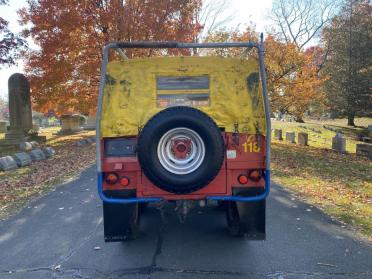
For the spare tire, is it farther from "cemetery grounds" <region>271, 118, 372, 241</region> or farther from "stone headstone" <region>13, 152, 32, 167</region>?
"stone headstone" <region>13, 152, 32, 167</region>

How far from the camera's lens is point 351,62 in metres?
32.3

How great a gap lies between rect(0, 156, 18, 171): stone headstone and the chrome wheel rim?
8786 mm

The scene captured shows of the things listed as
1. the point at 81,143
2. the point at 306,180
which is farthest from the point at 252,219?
the point at 81,143

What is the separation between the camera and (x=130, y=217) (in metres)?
4.52

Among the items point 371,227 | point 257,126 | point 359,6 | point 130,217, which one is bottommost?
point 371,227

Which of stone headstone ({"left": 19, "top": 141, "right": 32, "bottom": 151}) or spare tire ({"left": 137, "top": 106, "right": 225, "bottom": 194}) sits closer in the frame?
spare tire ({"left": 137, "top": 106, "right": 225, "bottom": 194})

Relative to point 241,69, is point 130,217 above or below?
below

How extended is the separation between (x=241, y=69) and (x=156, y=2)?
1299 centimetres

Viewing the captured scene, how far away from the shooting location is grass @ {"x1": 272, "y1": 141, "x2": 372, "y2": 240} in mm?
6375

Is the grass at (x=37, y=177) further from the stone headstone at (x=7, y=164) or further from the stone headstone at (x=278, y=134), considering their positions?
the stone headstone at (x=278, y=134)

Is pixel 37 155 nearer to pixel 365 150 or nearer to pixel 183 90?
pixel 183 90

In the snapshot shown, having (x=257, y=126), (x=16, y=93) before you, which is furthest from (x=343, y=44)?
(x=257, y=126)

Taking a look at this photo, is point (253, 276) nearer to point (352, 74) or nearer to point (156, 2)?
point (156, 2)

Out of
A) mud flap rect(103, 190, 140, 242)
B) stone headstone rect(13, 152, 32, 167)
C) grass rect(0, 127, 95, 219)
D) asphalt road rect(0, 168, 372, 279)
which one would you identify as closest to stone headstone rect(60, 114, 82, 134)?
grass rect(0, 127, 95, 219)
